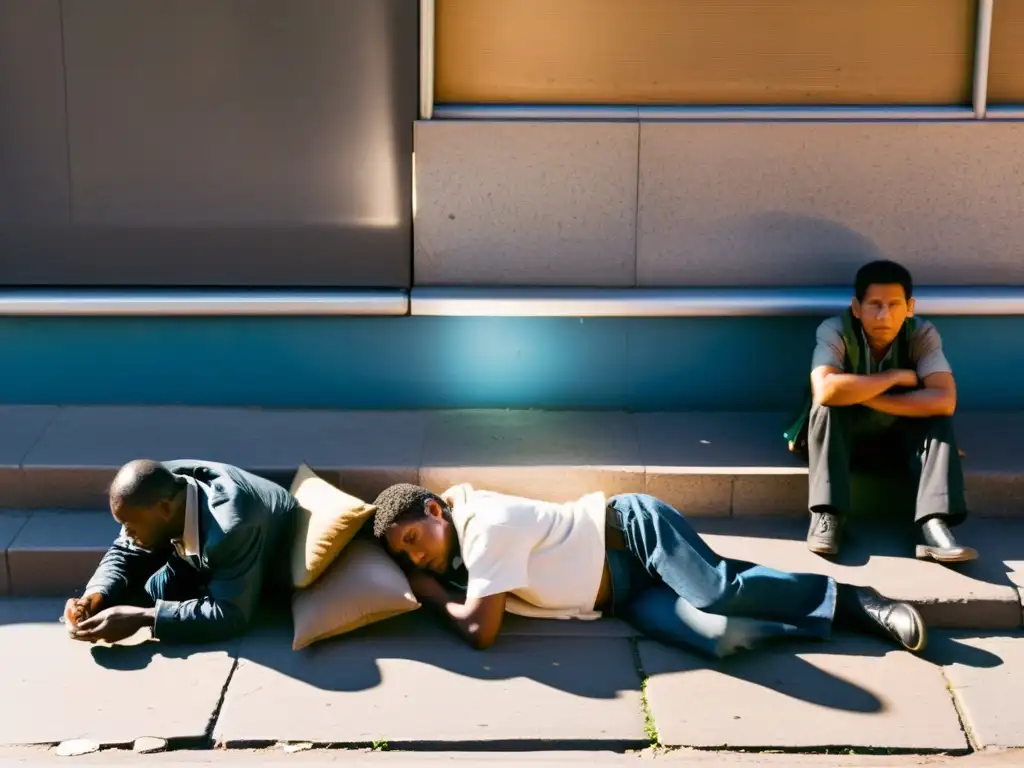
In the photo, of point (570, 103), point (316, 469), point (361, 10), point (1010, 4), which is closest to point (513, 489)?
point (316, 469)

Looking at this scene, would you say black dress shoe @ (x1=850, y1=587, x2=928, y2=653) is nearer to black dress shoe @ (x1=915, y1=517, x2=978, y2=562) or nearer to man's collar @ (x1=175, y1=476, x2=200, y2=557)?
black dress shoe @ (x1=915, y1=517, x2=978, y2=562)

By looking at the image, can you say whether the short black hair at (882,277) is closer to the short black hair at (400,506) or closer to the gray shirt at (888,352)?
the gray shirt at (888,352)

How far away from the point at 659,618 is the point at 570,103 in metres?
2.47

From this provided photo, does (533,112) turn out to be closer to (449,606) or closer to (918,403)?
(918,403)

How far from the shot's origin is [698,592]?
4.52 meters

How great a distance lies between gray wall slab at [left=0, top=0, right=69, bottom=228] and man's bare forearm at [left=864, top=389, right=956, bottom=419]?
359cm

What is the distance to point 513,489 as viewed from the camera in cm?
538

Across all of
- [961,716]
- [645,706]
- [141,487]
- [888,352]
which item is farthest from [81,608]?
[888,352]

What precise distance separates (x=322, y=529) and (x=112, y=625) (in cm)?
75

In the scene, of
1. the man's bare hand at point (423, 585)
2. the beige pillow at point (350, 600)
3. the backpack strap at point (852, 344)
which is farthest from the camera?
the backpack strap at point (852, 344)

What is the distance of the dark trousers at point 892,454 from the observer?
4.92 meters

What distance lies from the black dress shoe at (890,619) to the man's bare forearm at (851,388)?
0.74 metres

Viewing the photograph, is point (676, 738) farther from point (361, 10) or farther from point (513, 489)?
point (361, 10)

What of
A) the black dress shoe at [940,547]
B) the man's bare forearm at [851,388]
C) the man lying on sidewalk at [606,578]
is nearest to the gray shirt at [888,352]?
the man's bare forearm at [851,388]
